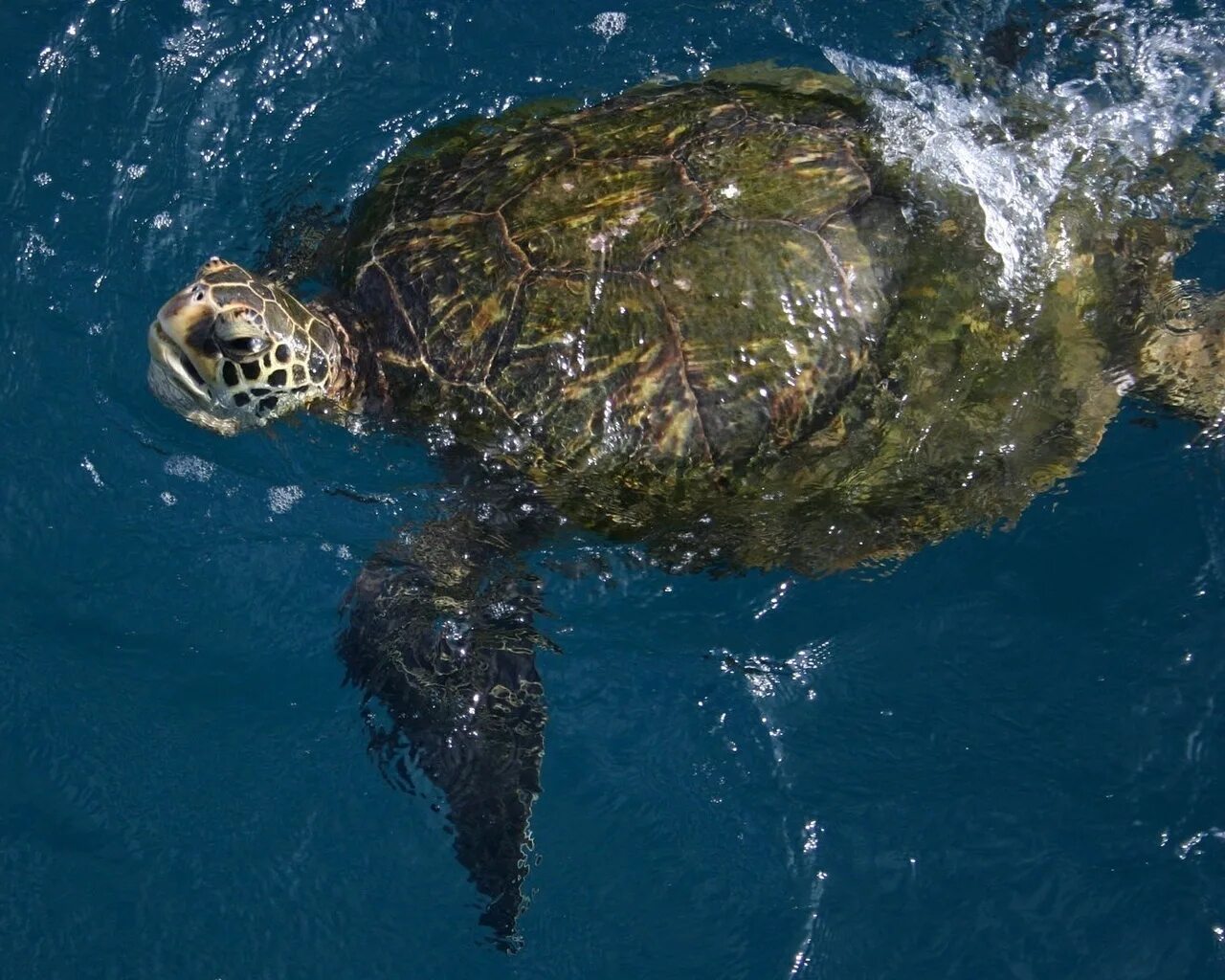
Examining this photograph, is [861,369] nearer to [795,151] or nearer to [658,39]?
[795,151]

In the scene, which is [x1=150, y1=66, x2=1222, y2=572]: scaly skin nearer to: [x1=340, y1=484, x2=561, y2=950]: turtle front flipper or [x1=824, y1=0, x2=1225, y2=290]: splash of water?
[x1=824, y1=0, x2=1225, y2=290]: splash of water

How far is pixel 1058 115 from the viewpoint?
4.01m

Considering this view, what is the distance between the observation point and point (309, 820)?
389cm

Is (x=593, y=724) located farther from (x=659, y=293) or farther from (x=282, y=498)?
(x=659, y=293)

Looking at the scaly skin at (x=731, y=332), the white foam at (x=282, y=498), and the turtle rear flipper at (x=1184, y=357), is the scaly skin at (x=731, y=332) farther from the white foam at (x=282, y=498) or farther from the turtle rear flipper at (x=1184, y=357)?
the white foam at (x=282, y=498)

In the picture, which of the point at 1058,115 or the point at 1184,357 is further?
the point at 1058,115

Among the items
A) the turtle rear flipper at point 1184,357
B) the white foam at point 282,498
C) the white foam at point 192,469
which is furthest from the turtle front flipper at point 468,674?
the turtle rear flipper at point 1184,357

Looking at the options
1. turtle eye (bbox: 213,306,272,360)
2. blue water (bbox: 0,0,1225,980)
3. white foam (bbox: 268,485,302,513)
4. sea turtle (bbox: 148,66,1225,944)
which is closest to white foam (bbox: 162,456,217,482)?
blue water (bbox: 0,0,1225,980)

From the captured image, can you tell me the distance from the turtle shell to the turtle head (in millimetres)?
369

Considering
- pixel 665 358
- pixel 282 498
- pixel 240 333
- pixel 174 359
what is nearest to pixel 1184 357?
pixel 665 358

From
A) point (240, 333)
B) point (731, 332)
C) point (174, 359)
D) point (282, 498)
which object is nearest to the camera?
point (731, 332)

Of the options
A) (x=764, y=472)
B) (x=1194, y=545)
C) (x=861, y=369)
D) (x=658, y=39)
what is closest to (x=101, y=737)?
(x=764, y=472)

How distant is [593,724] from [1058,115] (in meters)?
2.84

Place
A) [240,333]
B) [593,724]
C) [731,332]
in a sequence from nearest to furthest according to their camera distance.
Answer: [731,332]
[240,333]
[593,724]
